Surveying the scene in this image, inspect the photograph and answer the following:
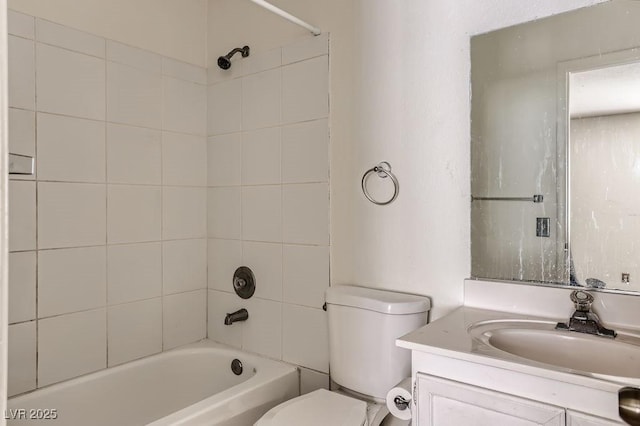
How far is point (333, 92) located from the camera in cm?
171

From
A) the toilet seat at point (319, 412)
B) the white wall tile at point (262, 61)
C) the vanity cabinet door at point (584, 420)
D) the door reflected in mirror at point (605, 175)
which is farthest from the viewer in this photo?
the white wall tile at point (262, 61)

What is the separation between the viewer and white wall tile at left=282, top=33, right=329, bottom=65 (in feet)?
5.67

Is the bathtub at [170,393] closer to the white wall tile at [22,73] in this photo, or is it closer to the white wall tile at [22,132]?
the white wall tile at [22,132]

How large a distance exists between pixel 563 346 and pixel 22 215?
6.04ft

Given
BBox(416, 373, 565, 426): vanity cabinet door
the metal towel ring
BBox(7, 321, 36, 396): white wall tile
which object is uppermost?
the metal towel ring

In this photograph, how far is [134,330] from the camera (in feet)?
6.20

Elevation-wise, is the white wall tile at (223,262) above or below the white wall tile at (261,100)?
below

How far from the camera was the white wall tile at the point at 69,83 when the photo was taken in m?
1.61

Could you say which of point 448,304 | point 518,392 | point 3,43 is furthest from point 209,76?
point 518,392

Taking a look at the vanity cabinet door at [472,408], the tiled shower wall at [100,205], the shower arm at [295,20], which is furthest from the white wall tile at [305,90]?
the vanity cabinet door at [472,408]

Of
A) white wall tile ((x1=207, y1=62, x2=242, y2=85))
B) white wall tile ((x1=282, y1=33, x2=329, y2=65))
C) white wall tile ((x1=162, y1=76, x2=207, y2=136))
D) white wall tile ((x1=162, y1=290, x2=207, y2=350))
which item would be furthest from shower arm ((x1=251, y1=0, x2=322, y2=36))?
white wall tile ((x1=162, y1=290, x2=207, y2=350))

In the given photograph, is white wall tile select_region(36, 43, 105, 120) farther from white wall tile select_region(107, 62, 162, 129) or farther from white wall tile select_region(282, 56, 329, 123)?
white wall tile select_region(282, 56, 329, 123)

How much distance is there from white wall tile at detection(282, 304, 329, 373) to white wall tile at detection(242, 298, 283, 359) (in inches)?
1.4

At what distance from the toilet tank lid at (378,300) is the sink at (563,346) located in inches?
10.6
